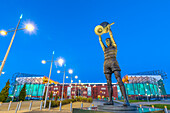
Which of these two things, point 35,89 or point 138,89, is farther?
point 35,89

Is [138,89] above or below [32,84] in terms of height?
below

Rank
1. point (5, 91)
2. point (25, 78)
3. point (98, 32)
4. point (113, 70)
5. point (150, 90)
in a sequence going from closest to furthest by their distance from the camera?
1. point (113, 70)
2. point (98, 32)
3. point (5, 91)
4. point (150, 90)
5. point (25, 78)

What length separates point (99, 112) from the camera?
4379 mm

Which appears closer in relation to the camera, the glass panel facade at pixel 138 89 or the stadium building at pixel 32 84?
the glass panel facade at pixel 138 89

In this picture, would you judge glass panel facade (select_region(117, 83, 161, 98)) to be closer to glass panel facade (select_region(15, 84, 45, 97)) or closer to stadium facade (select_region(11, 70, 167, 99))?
stadium facade (select_region(11, 70, 167, 99))

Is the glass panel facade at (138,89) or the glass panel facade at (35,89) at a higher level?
the glass panel facade at (35,89)

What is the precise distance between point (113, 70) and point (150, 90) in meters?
75.3

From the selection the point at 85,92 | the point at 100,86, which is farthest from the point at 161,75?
the point at 85,92

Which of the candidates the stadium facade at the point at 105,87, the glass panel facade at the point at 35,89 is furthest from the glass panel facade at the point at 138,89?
the glass panel facade at the point at 35,89

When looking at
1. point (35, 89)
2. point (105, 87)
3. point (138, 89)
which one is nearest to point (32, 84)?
point (35, 89)

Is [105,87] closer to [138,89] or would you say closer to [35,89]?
[138,89]

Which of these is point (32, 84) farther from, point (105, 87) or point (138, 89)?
point (138, 89)

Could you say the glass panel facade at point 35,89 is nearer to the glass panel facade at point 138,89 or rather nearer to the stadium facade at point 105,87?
the stadium facade at point 105,87

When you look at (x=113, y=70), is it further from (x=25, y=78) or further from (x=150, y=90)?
(x=25, y=78)
